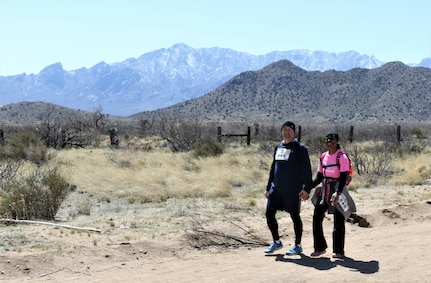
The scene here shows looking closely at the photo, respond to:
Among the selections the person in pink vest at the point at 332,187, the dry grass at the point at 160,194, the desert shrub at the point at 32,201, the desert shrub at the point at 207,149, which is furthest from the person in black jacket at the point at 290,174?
the desert shrub at the point at 207,149

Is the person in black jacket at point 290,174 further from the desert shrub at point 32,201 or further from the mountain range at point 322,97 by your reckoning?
the mountain range at point 322,97

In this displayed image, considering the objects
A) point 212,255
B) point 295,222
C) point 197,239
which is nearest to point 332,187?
point 295,222

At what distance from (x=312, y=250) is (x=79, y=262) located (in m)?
3.30

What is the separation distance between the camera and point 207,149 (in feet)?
76.3

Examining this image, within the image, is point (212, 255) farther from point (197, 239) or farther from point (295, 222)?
point (295, 222)

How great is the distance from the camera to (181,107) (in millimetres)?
122250

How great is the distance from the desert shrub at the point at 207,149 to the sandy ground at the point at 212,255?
40.2 feet

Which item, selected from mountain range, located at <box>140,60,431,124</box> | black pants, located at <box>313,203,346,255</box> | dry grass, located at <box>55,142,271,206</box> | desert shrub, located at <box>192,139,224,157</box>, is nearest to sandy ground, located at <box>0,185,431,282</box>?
black pants, located at <box>313,203,346,255</box>

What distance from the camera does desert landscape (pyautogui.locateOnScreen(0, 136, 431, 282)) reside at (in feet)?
21.8

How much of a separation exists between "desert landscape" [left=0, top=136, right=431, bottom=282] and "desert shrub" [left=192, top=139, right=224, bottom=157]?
668 cm

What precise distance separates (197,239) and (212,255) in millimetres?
749

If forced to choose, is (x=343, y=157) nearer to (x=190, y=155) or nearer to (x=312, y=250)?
(x=312, y=250)

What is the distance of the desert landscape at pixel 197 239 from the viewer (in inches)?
261

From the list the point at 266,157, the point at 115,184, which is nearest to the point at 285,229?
the point at 115,184
